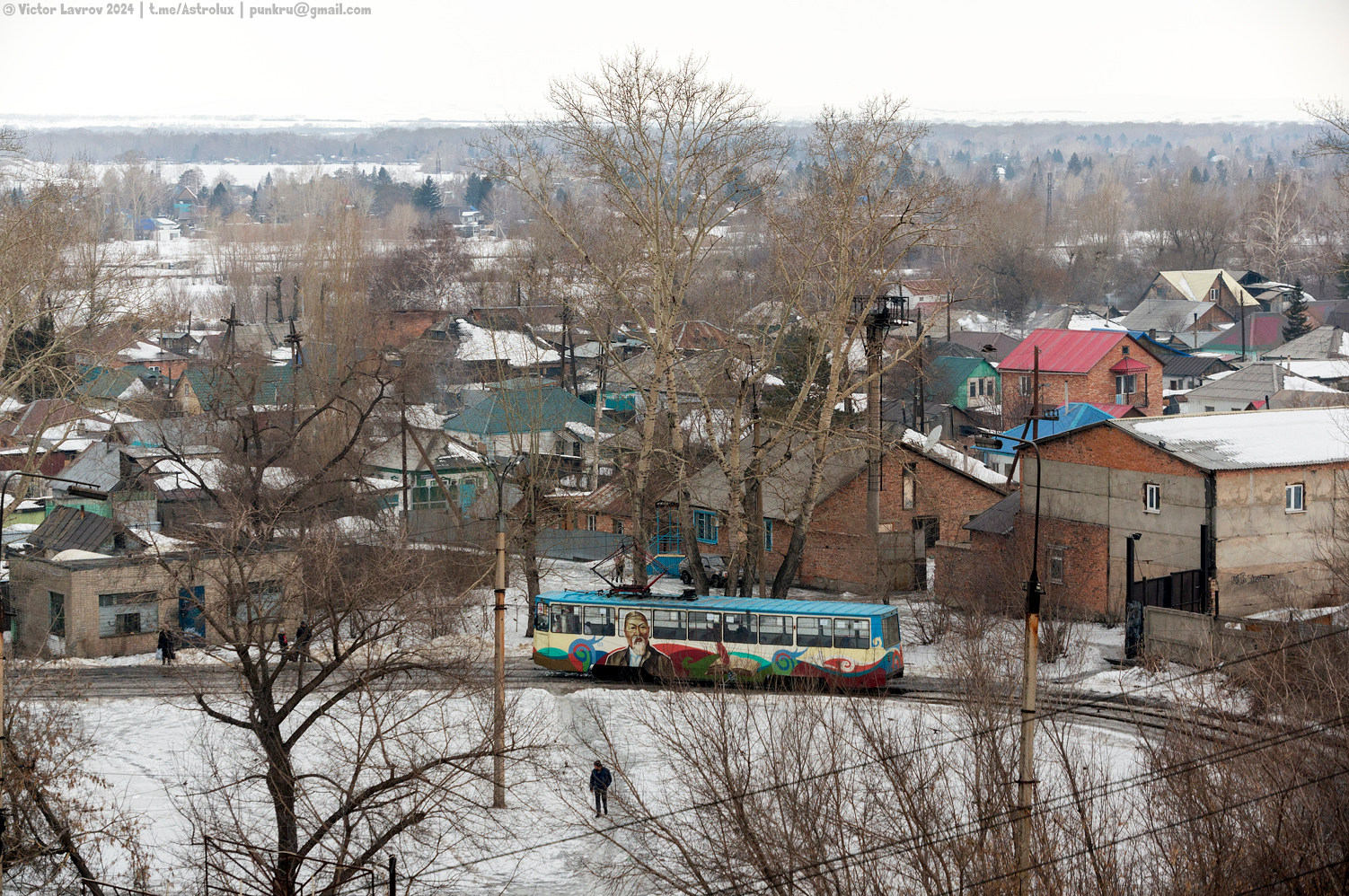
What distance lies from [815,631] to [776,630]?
800 millimetres

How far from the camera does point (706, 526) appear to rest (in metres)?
45.0

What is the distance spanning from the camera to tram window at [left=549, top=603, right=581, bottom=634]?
30469mm

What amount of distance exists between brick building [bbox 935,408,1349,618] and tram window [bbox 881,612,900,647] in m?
5.80

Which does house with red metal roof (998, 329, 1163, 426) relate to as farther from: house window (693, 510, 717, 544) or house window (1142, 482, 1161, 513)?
house window (1142, 482, 1161, 513)

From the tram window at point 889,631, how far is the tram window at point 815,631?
3.41 feet

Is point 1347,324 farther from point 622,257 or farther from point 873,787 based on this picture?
point 873,787

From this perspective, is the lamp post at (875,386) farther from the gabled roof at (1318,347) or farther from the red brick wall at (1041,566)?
the gabled roof at (1318,347)

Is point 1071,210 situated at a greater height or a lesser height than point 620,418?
greater

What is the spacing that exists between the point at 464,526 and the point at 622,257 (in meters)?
10.2

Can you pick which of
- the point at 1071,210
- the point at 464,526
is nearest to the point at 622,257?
the point at 464,526

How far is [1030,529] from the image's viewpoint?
35.2 m

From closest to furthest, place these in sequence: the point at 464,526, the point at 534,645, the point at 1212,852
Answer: the point at 1212,852
the point at 534,645
the point at 464,526

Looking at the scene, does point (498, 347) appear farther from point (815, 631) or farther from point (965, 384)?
point (815, 631)

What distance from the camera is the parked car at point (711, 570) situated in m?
40.9
